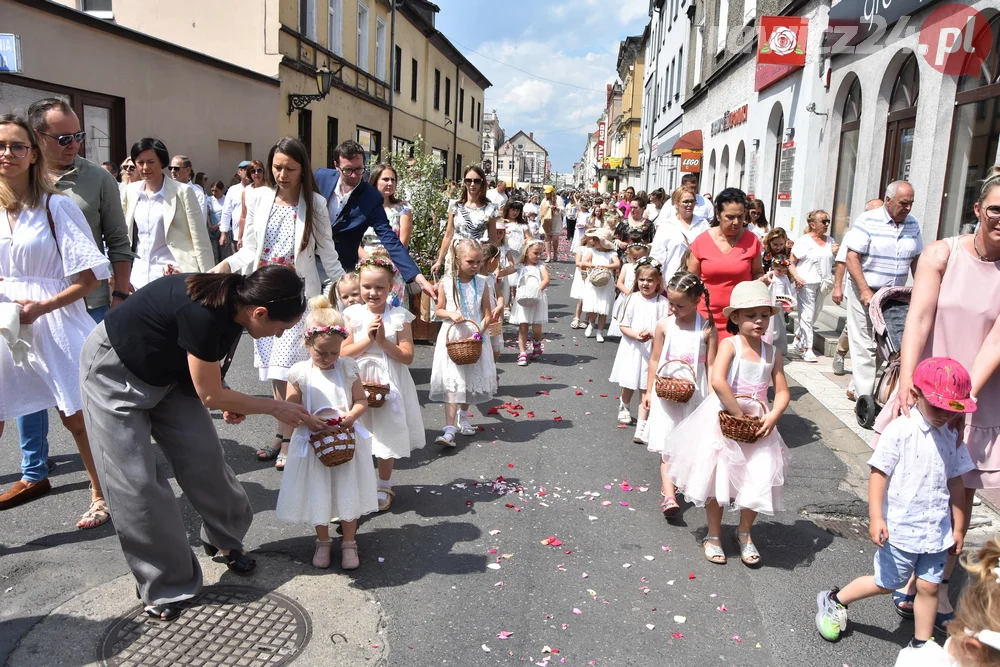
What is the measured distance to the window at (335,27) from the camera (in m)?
21.9

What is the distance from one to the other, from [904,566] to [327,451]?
2542mm

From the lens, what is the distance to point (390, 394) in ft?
15.6

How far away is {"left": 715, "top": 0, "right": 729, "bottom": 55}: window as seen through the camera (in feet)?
70.1

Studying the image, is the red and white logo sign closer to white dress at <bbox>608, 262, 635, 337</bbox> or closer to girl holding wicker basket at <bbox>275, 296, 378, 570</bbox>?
white dress at <bbox>608, 262, 635, 337</bbox>

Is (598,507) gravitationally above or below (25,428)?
below

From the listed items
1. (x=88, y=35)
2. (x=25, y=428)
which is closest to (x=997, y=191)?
(x=25, y=428)

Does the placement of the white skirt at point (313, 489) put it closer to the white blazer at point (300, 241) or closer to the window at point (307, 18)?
the white blazer at point (300, 241)

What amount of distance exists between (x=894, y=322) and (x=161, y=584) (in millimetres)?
4495

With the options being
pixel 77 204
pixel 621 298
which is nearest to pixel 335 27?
pixel 621 298

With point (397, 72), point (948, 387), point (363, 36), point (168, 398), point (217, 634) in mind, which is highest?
point (363, 36)

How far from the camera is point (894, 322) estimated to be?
5.12 metres

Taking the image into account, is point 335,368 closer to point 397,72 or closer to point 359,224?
point 359,224

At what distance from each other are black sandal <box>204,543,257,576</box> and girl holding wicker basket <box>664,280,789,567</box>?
7.43 feet

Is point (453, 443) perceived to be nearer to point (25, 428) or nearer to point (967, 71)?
point (25, 428)
